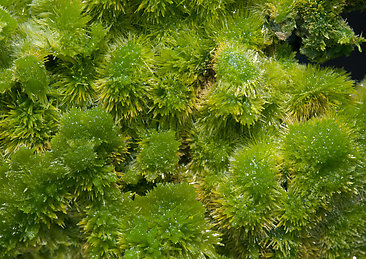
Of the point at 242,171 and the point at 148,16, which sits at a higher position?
the point at 148,16

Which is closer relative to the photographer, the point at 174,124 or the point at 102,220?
the point at 102,220

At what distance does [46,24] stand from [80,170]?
48 centimetres

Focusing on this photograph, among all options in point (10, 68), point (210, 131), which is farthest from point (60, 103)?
point (210, 131)

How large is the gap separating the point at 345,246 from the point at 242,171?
419mm

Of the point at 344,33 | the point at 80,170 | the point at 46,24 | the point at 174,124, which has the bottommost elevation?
the point at 80,170

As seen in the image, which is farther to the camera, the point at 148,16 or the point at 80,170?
the point at 148,16

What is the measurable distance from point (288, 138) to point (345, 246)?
389 mm

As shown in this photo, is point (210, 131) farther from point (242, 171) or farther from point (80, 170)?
point (80, 170)

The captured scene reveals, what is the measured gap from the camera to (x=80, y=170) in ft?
3.81

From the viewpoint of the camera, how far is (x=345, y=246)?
4.08 feet

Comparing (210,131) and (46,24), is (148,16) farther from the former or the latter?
(210,131)

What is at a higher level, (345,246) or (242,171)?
(242,171)

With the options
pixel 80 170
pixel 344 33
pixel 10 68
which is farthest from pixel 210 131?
pixel 10 68

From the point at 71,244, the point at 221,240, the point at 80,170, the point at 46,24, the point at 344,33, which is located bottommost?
the point at 71,244
